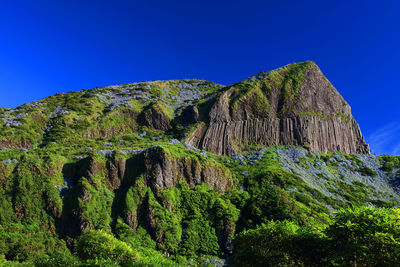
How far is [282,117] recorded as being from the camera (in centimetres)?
8406

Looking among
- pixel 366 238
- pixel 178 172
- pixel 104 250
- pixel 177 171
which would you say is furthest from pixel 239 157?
pixel 366 238

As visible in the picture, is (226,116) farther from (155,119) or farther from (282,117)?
(155,119)

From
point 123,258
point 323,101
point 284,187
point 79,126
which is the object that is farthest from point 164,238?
point 323,101

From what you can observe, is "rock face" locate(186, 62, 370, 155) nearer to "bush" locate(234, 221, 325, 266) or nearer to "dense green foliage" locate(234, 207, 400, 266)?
"bush" locate(234, 221, 325, 266)

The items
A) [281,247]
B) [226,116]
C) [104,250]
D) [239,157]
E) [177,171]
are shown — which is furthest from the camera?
[226,116]

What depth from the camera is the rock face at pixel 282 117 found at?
3017 inches

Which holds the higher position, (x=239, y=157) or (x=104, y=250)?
(x=239, y=157)

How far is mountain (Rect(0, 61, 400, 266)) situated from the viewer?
34344 millimetres

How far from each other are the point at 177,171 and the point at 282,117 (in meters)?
53.0

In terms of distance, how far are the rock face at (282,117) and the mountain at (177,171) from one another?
44 cm

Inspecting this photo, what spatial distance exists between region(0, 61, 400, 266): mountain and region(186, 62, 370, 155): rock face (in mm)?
441

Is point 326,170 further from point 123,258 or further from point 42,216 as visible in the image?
point 42,216

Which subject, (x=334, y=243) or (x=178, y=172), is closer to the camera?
(x=334, y=243)

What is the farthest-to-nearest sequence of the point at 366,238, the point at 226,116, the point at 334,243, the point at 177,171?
the point at 226,116 < the point at 177,171 < the point at 334,243 < the point at 366,238
